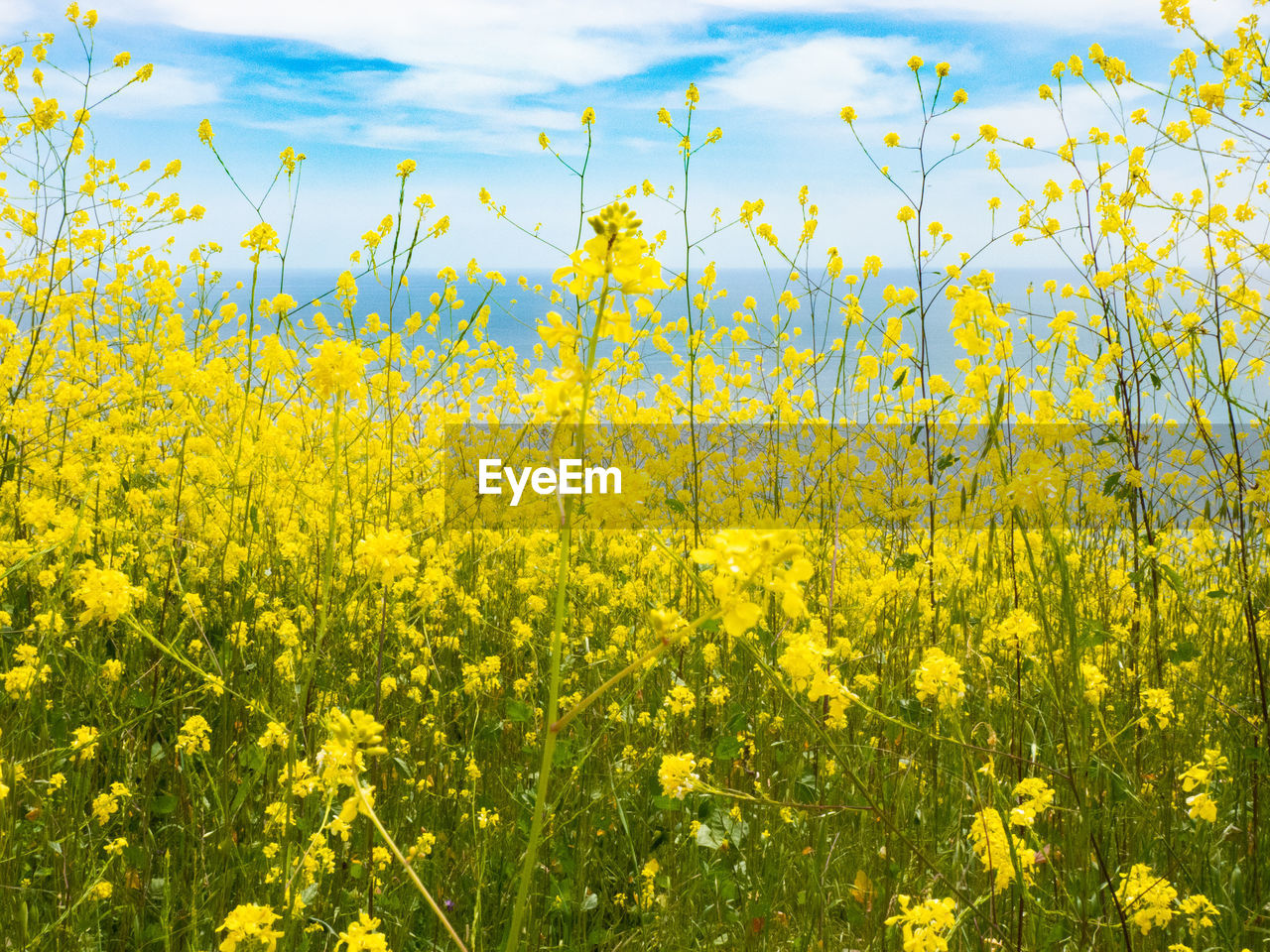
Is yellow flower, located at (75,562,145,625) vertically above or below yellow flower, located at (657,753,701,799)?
above

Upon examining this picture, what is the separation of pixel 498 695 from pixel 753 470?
6.87 ft

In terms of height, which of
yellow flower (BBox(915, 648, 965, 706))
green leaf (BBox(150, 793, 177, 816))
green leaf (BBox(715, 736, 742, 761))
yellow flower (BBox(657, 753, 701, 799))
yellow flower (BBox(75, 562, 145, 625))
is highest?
yellow flower (BBox(75, 562, 145, 625))

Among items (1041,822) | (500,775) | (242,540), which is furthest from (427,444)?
(1041,822)

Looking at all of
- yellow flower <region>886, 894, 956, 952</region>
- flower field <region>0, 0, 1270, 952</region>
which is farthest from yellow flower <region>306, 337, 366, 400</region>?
yellow flower <region>886, 894, 956, 952</region>

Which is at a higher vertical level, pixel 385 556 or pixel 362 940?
pixel 385 556

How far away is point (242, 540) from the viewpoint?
3059 millimetres

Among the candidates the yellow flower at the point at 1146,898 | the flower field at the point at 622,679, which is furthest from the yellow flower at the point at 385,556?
the yellow flower at the point at 1146,898

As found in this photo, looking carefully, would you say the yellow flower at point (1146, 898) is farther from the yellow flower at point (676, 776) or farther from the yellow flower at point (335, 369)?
the yellow flower at point (335, 369)

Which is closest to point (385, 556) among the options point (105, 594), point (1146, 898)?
point (105, 594)

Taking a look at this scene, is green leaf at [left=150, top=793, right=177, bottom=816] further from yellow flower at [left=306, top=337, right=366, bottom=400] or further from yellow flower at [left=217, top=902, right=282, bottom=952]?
yellow flower at [left=306, top=337, right=366, bottom=400]

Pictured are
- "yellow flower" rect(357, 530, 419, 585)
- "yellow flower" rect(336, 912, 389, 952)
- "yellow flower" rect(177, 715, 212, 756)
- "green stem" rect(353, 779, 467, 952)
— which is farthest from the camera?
"yellow flower" rect(177, 715, 212, 756)

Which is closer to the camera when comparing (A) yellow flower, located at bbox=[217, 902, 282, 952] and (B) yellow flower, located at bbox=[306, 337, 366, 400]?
(A) yellow flower, located at bbox=[217, 902, 282, 952]

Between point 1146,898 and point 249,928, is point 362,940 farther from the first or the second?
point 1146,898

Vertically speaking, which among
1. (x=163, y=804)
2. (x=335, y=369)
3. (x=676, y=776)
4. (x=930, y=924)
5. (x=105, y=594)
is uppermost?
(x=335, y=369)
